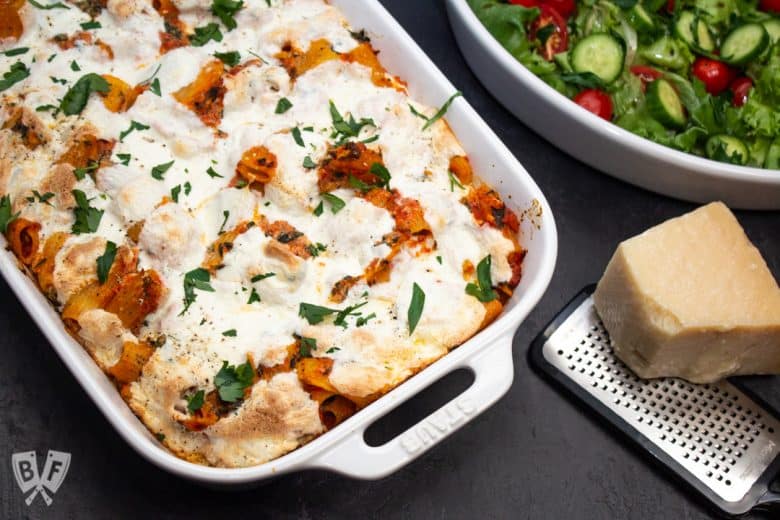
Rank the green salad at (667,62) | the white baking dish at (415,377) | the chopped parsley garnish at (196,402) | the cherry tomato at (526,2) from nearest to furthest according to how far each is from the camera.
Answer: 1. the white baking dish at (415,377)
2. the chopped parsley garnish at (196,402)
3. the green salad at (667,62)
4. the cherry tomato at (526,2)

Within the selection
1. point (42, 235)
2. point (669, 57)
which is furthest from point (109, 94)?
point (669, 57)

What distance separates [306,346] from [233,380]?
0.23 metres

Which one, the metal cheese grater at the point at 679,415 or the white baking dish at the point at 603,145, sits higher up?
the white baking dish at the point at 603,145

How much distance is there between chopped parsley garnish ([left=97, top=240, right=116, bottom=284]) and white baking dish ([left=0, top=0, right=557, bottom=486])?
0.19 metres

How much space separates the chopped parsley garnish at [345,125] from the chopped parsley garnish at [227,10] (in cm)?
57

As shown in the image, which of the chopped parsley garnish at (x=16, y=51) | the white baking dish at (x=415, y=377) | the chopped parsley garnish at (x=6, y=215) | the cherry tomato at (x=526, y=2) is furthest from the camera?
the cherry tomato at (x=526, y=2)

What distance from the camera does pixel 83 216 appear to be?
8.79 ft

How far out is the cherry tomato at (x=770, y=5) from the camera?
12.4 ft

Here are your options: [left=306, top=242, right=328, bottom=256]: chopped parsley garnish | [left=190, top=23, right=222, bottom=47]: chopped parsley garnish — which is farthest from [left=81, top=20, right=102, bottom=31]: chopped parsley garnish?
[left=306, top=242, right=328, bottom=256]: chopped parsley garnish

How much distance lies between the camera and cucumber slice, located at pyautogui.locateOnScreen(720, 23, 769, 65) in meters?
3.60

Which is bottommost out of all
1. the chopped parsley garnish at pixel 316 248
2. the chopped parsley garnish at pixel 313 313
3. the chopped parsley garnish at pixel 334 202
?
the chopped parsley garnish at pixel 313 313

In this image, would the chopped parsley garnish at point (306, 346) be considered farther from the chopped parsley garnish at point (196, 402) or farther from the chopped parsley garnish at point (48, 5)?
the chopped parsley garnish at point (48, 5)

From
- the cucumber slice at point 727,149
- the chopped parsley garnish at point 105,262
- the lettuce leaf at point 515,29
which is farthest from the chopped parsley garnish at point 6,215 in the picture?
the cucumber slice at point 727,149

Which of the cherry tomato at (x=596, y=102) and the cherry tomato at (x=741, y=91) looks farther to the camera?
the cherry tomato at (x=741, y=91)
